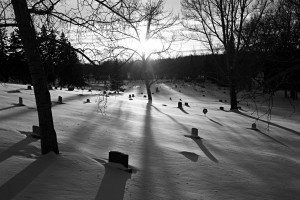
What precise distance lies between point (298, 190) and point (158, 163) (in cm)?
260

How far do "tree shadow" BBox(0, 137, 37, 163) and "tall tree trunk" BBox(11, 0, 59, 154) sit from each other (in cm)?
55

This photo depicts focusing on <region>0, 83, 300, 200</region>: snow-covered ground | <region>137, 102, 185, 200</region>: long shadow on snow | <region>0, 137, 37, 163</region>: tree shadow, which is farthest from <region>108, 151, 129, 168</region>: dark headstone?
<region>0, 137, 37, 163</region>: tree shadow

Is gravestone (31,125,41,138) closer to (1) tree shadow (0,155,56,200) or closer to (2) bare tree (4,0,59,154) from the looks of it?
(2) bare tree (4,0,59,154)

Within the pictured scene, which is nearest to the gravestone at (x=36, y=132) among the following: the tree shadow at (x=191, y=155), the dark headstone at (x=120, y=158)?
the dark headstone at (x=120, y=158)

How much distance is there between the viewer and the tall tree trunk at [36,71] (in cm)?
487

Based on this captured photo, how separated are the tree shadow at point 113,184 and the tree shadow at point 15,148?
64.4 inches

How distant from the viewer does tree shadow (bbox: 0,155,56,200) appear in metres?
3.70

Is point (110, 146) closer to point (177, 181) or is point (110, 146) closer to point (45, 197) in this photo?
point (177, 181)

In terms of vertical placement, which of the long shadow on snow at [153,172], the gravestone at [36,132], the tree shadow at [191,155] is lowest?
the tree shadow at [191,155]

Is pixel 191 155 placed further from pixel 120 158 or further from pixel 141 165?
pixel 120 158

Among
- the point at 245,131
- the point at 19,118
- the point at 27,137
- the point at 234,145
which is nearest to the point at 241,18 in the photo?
the point at 245,131

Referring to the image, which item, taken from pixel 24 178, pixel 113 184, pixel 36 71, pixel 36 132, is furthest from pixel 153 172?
pixel 36 132

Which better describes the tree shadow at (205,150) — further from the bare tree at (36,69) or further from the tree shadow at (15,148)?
the tree shadow at (15,148)

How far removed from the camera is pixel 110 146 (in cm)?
714
